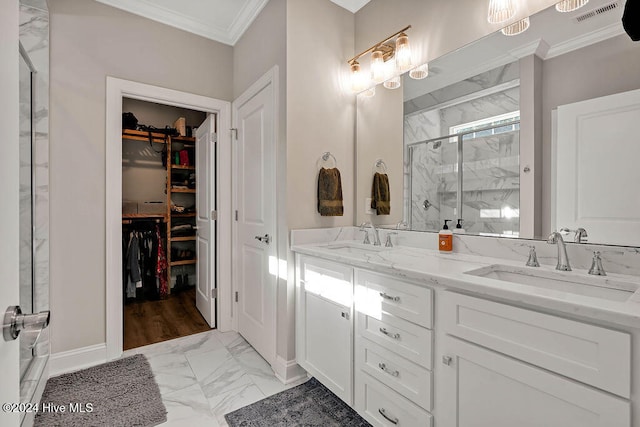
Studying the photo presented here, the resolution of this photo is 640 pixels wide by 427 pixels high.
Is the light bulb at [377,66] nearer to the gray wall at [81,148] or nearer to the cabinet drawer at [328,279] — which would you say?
the cabinet drawer at [328,279]

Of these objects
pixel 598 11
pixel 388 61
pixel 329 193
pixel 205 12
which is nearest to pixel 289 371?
pixel 329 193

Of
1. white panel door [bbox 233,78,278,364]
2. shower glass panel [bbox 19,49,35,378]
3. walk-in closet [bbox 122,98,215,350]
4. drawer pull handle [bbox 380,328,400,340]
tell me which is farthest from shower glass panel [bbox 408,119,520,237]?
walk-in closet [bbox 122,98,215,350]

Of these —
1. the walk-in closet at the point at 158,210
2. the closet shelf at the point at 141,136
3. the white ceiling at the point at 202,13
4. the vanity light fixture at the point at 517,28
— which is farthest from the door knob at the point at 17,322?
the closet shelf at the point at 141,136

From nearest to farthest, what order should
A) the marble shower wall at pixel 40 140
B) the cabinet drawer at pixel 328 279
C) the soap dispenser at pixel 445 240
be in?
the cabinet drawer at pixel 328 279 → the soap dispenser at pixel 445 240 → the marble shower wall at pixel 40 140

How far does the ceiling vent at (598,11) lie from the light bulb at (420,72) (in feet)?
2.41

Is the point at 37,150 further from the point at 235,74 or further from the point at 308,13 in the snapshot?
the point at 308,13

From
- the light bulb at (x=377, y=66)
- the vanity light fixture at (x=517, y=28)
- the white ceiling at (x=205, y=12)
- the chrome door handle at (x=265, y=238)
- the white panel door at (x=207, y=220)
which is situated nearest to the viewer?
the vanity light fixture at (x=517, y=28)

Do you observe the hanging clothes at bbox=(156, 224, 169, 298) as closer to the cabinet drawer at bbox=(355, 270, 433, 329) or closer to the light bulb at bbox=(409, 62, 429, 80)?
the cabinet drawer at bbox=(355, 270, 433, 329)

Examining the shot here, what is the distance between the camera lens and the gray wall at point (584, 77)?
1.21 m

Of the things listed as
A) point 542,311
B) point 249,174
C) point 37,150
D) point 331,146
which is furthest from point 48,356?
point 542,311

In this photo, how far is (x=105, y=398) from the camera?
187 cm

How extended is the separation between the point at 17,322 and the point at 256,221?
73.4 inches

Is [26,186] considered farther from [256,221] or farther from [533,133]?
[533,133]

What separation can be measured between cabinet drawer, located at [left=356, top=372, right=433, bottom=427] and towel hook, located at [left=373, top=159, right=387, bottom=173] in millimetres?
1328
